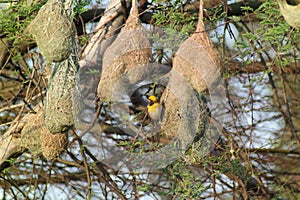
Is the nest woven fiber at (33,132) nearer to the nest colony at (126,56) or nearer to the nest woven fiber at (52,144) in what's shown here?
the nest woven fiber at (52,144)

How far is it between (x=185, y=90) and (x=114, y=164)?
155cm

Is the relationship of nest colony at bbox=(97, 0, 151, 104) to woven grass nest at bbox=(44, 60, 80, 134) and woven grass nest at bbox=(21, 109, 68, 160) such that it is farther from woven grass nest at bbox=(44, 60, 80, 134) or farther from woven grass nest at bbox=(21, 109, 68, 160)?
woven grass nest at bbox=(21, 109, 68, 160)

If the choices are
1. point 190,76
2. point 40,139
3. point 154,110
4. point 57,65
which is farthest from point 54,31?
point 40,139

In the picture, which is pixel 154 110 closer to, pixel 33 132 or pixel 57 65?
pixel 57 65

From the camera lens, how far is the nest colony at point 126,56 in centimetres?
229

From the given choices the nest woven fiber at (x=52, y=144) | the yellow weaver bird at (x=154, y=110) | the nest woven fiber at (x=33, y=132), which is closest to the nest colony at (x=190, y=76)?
the yellow weaver bird at (x=154, y=110)

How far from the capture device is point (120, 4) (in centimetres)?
313

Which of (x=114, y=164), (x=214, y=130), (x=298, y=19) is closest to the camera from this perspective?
(x=298, y=19)

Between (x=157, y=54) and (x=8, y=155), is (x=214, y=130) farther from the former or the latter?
(x=8, y=155)

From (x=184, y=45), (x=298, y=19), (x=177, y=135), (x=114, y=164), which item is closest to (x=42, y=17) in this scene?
(x=184, y=45)

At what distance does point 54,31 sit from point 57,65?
0.84 ft

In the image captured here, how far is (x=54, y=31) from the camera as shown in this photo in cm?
210

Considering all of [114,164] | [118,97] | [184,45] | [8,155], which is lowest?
[114,164]

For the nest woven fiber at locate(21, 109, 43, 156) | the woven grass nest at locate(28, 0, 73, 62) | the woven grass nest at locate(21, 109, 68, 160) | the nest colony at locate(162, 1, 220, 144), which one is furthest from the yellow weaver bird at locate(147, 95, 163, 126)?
the woven grass nest at locate(28, 0, 73, 62)
